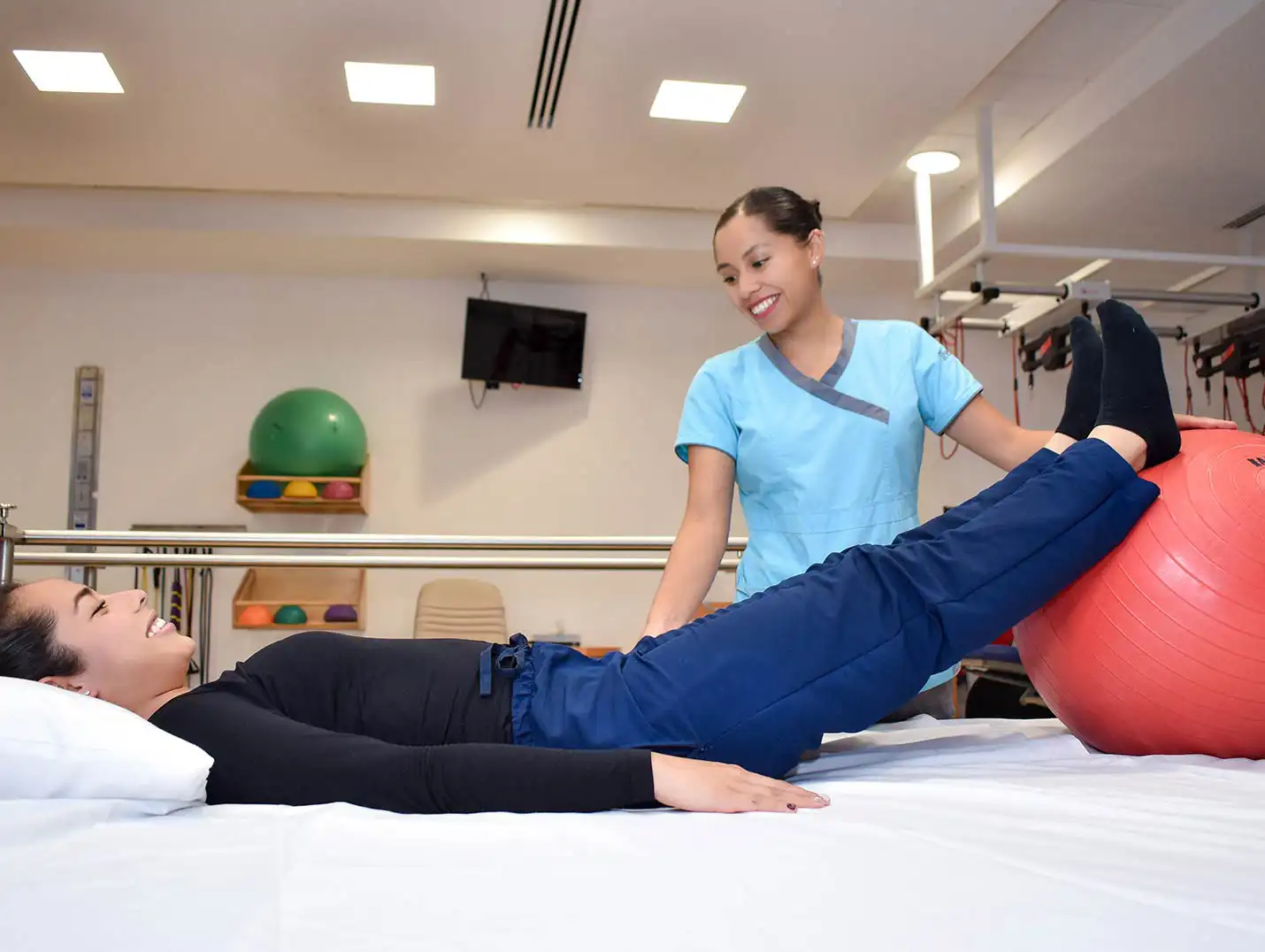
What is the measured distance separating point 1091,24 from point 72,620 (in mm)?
3584

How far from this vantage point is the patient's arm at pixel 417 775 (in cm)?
112

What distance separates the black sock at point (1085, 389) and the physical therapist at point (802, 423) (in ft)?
0.41

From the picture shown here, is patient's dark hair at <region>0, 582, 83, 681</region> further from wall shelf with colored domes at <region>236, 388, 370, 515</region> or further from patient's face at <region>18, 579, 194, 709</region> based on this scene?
wall shelf with colored domes at <region>236, 388, 370, 515</region>

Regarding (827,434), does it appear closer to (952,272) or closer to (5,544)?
(5,544)

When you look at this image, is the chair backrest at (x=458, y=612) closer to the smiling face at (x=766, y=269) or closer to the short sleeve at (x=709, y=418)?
the short sleeve at (x=709, y=418)

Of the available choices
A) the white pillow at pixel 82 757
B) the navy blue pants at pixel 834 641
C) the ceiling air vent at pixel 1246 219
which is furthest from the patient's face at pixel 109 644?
the ceiling air vent at pixel 1246 219

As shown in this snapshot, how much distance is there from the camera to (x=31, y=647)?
4.26ft

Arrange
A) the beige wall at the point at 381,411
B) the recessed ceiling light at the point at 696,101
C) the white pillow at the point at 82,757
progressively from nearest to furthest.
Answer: the white pillow at the point at 82,757, the recessed ceiling light at the point at 696,101, the beige wall at the point at 381,411

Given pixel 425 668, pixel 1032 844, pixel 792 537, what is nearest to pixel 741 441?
A: pixel 792 537

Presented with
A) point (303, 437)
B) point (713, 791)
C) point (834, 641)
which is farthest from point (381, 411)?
point (713, 791)

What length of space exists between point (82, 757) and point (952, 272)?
3.66 m

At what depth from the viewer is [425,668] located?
4.57 feet

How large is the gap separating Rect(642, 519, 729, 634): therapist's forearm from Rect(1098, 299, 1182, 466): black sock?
64cm

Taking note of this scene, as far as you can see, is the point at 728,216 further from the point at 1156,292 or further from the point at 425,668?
the point at 1156,292
